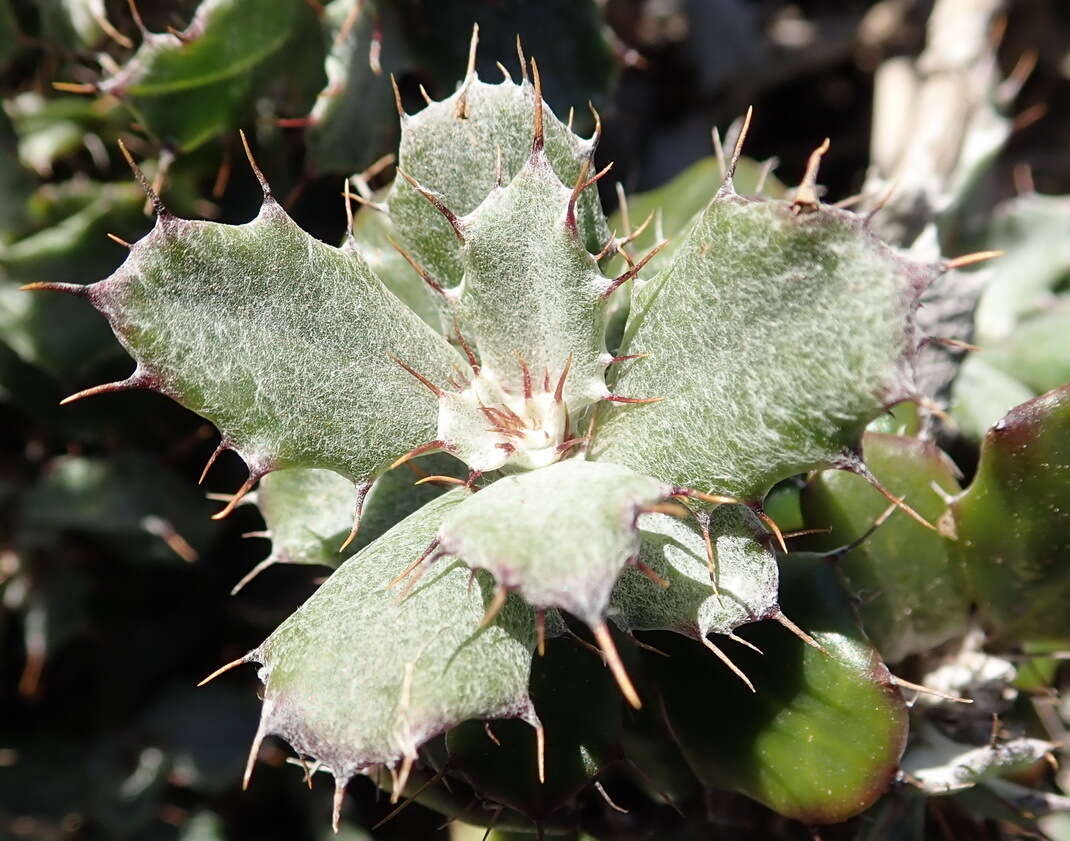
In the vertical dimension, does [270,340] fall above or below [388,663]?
above

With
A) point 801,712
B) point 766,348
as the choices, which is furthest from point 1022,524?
point 766,348

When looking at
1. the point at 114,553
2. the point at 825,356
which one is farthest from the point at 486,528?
the point at 114,553

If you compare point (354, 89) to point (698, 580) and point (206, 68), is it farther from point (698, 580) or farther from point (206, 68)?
point (698, 580)

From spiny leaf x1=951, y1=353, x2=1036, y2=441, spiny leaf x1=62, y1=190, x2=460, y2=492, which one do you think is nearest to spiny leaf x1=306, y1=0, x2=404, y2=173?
spiny leaf x1=62, y1=190, x2=460, y2=492

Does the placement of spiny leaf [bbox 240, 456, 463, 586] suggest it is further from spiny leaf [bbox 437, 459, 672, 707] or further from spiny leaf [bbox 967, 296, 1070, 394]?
spiny leaf [bbox 967, 296, 1070, 394]

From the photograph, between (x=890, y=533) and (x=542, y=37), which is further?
(x=542, y=37)

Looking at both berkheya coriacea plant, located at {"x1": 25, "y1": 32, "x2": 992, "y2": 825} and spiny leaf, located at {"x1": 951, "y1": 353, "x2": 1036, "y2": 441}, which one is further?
spiny leaf, located at {"x1": 951, "y1": 353, "x2": 1036, "y2": 441}
